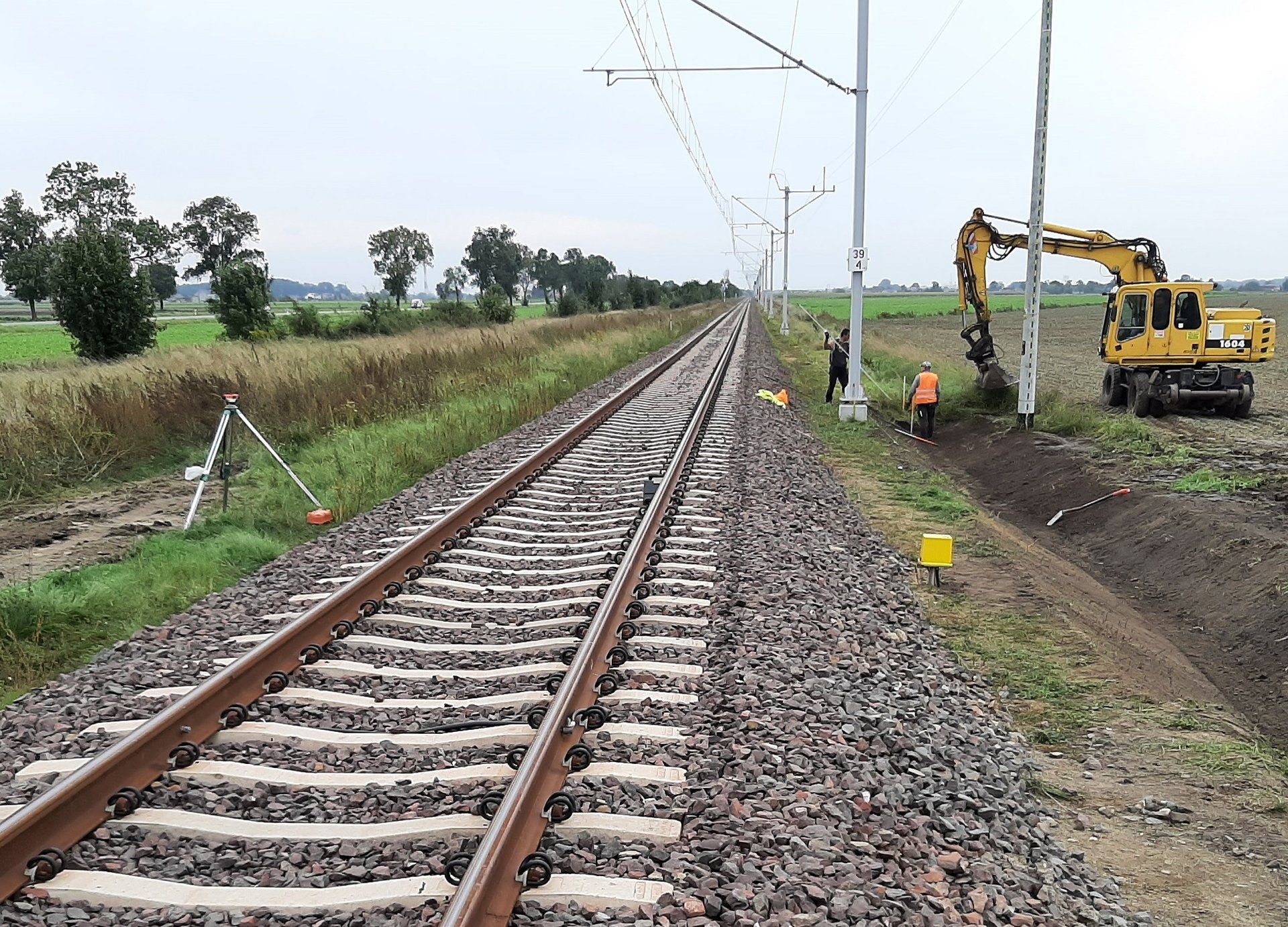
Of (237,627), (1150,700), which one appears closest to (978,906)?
(1150,700)

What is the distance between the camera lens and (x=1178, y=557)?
9508 millimetres

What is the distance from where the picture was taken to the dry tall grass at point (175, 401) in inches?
477

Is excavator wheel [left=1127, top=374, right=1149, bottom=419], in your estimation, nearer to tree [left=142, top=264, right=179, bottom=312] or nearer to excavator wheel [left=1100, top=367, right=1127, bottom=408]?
excavator wheel [left=1100, top=367, right=1127, bottom=408]

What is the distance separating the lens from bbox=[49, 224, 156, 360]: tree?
25859 millimetres

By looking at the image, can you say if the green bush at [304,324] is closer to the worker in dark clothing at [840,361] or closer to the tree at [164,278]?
the worker in dark clothing at [840,361]

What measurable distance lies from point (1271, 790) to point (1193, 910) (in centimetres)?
141

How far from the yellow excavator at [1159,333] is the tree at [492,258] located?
87.2 metres

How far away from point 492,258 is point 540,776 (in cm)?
10452

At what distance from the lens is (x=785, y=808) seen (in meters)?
3.68

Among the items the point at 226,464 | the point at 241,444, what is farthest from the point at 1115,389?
the point at 226,464

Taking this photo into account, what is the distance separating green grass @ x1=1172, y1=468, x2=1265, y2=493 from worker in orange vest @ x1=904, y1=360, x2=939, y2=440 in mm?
5423

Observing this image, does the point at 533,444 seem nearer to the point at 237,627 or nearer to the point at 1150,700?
the point at 237,627

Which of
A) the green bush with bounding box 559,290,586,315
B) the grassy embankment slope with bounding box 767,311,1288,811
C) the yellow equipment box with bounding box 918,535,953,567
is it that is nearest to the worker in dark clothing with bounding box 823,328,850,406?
the grassy embankment slope with bounding box 767,311,1288,811

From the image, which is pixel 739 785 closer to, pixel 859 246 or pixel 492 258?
pixel 859 246
